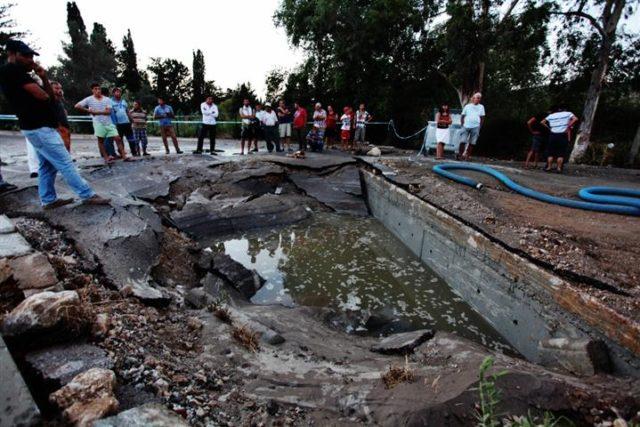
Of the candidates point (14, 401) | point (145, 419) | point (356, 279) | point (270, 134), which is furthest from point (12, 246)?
point (270, 134)

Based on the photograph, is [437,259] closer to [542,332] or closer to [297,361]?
[542,332]

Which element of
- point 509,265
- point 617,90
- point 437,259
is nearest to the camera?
point 509,265

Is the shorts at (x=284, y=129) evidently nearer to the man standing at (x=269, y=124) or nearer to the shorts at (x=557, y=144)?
the man standing at (x=269, y=124)

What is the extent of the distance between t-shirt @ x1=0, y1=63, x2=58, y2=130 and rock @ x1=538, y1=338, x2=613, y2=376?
5527 mm

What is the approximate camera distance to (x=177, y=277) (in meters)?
4.39

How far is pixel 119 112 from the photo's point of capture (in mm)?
7719

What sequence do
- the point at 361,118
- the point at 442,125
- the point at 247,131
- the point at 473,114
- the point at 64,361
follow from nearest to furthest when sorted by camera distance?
the point at 64,361 < the point at 473,114 < the point at 442,125 < the point at 247,131 < the point at 361,118

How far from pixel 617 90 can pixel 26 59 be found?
18.1 m

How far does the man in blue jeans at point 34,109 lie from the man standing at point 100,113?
2.74 meters

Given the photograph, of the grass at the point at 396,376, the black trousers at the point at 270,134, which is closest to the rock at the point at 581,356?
the grass at the point at 396,376

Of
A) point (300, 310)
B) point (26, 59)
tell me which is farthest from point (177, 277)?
point (26, 59)

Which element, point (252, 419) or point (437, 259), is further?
point (437, 259)

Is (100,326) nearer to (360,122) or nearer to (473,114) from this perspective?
(473,114)

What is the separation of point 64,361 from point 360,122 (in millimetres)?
11629
